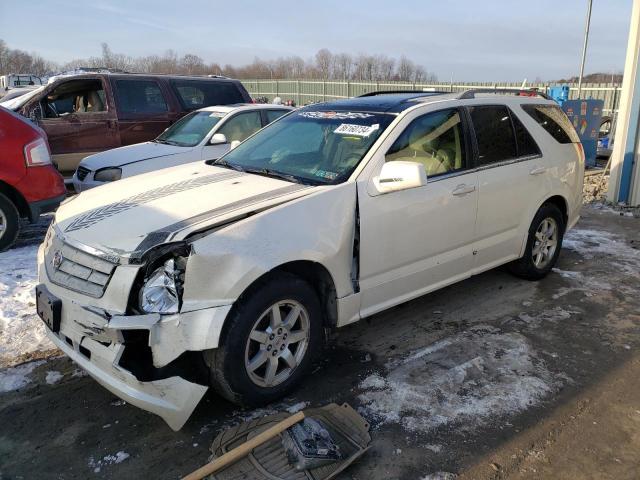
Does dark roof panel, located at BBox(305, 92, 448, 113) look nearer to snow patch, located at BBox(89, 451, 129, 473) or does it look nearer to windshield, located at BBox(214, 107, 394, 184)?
windshield, located at BBox(214, 107, 394, 184)

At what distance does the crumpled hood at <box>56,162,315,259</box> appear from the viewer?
2.82m

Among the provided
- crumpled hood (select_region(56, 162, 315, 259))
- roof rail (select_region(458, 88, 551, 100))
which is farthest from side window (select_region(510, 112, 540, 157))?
crumpled hood (select_region(56, 162, 315, 259))

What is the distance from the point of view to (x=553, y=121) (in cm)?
513

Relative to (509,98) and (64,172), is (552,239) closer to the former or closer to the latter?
(509,98)

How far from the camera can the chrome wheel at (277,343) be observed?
299 cm

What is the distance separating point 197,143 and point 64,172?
9.01 feet

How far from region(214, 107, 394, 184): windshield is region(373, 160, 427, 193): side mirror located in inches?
9.0

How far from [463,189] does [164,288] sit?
242 cm

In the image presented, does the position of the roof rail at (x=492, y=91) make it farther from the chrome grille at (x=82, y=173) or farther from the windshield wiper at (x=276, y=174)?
the chrome grille at (x=82, y=173)

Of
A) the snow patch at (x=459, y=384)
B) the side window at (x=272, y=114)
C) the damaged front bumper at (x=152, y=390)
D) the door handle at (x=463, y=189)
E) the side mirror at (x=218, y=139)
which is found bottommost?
the snow patch at (x=459, y=384)

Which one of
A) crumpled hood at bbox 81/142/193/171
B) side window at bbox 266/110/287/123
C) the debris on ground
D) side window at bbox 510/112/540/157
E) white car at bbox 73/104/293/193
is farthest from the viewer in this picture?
side window at bbox 266/110/287/123

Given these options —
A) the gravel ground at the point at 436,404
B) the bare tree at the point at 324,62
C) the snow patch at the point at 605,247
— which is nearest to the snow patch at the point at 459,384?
the gravel ground at the point at 436,404

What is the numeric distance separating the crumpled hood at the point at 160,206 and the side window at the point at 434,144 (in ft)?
2.86

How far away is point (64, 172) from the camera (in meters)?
8.58
